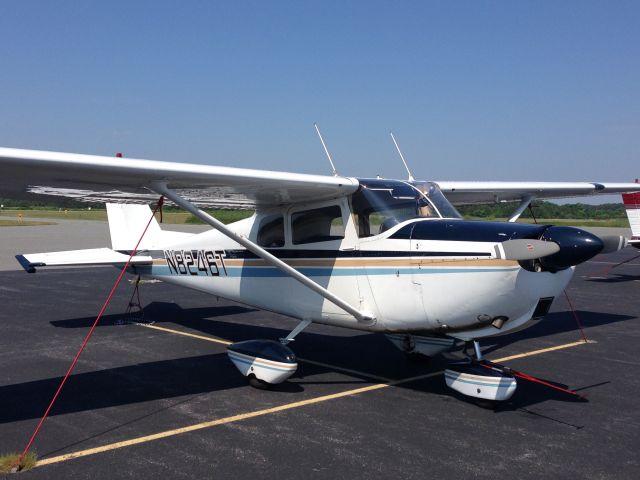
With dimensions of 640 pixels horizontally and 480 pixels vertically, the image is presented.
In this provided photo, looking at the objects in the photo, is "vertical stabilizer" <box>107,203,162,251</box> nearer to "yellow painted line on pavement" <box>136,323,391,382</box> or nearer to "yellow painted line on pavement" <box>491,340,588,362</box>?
"yellow painted line on pavement" <box>136,323,391,382</box>

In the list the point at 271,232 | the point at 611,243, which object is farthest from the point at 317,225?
the point at 611,243

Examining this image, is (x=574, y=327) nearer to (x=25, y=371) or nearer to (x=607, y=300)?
(x=607, y=300)

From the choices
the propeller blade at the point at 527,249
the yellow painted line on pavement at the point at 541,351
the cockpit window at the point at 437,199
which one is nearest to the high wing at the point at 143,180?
the cockpit window at the point at 437,199

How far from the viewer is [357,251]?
20.6ft

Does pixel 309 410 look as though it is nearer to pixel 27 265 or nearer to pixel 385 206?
pixel 385 206

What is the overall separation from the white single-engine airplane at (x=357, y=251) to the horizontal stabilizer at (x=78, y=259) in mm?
2144

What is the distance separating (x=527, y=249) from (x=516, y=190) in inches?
162

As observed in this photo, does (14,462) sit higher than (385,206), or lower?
lower

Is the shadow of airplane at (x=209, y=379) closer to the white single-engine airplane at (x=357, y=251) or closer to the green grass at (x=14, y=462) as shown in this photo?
the white single-engine airplane at (x=357, y=251)

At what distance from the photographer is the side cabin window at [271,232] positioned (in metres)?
7.13

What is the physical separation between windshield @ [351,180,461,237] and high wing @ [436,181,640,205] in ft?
5.75

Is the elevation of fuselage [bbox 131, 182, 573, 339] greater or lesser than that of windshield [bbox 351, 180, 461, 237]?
lesser

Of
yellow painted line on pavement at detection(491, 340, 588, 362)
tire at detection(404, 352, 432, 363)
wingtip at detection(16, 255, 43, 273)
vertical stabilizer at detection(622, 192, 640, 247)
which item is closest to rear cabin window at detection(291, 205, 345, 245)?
tire at detection(404, 352, 432, 363)

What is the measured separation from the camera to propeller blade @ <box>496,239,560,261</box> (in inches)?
188
